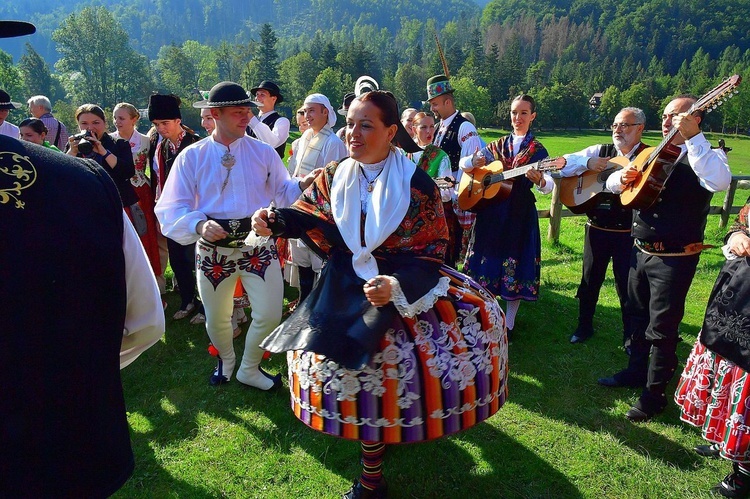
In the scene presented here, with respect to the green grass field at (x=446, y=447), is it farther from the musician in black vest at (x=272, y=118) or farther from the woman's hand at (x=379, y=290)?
the musician in black vest at (x=272, y=118)

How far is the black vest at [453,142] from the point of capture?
559 centimetres

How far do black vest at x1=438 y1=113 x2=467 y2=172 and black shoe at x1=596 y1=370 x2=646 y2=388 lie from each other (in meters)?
2.66

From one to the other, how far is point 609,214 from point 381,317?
316cm

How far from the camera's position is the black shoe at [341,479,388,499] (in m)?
3.01

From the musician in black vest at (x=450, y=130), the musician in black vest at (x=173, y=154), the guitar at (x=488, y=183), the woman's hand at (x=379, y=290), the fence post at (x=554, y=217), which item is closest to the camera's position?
the woman's hand at (x=379, y=290)

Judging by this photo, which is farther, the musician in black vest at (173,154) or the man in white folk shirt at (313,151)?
the man in white folk shirt at (313,151)

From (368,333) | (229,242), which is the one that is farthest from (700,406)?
(229,242)

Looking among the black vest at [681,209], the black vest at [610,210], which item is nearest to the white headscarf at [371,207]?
the black vest at [681,209]

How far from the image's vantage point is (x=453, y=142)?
559 cm

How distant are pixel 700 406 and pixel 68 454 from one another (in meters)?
3.61

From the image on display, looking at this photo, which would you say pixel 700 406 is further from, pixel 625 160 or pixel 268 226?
pixel 268 226

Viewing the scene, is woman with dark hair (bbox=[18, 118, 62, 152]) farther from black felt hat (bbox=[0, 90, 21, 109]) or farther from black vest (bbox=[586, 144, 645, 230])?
black vest (bbox=[586, 144, 645, 230])

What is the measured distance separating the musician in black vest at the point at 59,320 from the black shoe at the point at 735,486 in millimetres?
3396

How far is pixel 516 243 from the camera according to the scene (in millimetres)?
5137
